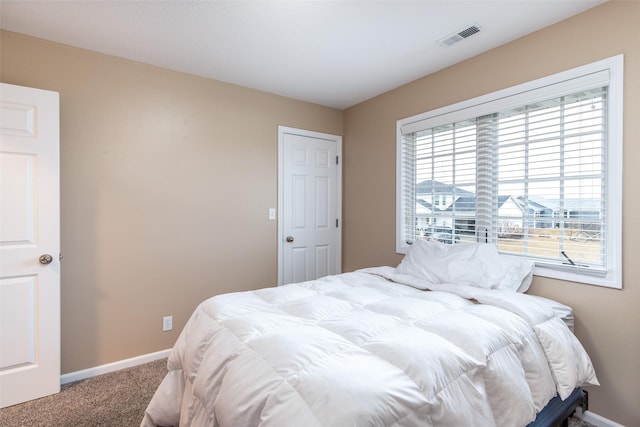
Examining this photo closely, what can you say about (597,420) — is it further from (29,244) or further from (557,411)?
(29,244)

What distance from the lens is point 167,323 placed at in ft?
9.12

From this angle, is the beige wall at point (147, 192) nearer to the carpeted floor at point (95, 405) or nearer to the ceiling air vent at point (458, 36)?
the carpeted floor at point (95, 405)

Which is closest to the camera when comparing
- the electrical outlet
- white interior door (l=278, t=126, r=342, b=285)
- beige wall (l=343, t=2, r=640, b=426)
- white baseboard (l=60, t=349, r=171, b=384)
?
beige wall (l=343, t=2, r=640, b=426)

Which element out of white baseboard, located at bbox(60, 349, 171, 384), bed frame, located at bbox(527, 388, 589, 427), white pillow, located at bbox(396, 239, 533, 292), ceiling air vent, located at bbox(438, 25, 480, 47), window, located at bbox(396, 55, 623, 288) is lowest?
white baseboard, located at bbox(60, 349, 171, 384)

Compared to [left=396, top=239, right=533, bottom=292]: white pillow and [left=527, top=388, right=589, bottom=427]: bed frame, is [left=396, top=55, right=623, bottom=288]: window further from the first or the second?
[left=527, top=388, right=589, bottom=427]: bed frame

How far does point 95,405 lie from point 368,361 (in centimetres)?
202

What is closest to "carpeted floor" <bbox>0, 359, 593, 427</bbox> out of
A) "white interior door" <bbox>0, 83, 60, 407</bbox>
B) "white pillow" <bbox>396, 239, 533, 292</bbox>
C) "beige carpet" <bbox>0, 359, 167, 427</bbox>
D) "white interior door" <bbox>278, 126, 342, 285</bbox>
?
"beige carpet" <bbox>0, 359, 167, 427</bbox>

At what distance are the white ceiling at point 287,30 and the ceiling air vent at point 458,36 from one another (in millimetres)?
40

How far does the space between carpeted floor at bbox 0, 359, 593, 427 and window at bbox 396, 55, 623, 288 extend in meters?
1.08

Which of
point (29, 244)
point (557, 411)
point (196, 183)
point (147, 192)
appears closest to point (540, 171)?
point (557, 411)

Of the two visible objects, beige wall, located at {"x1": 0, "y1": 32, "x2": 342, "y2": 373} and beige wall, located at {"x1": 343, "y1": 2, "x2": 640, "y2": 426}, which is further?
beige wall, located at {"x1": 0, "y1": 32, "x2": 342, "y2": 373}

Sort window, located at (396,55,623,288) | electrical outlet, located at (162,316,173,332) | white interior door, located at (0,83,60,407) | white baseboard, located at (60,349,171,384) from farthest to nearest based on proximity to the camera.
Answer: electrical outlet, located at (162,316,173,332)
white baseboard, located at (60,349,171,384)
white interior door, located at (0,83,60,407)
window, located at (396,55,623,288)

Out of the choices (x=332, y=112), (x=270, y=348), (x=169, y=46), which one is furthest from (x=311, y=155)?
(x=270, y=348)

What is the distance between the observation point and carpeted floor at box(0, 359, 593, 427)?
6.29 ft
